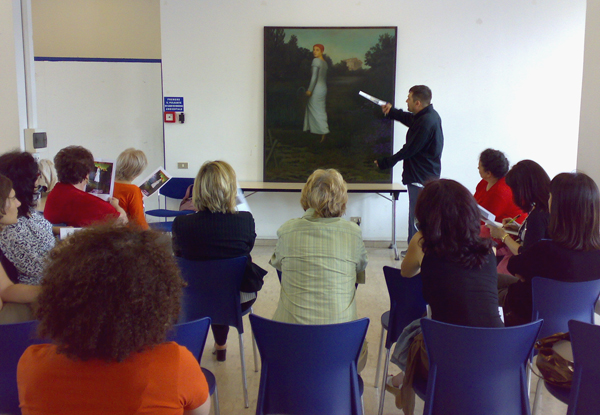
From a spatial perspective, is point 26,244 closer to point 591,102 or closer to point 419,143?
point 591,102

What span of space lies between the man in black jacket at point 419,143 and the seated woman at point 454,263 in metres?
2.99

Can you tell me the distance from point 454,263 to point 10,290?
5.57 feet

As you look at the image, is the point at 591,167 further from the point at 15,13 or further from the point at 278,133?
the point at 15,13

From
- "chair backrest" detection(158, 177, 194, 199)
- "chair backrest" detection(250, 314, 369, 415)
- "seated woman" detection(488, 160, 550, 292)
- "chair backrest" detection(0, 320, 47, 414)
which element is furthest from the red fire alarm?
"chair backrest" detection(250, 314, 369, 415)

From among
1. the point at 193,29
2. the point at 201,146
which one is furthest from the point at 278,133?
the point at 193,29

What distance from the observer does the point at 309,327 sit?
5.30 feet

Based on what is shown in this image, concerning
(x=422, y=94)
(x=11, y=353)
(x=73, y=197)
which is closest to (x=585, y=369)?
(x=11, y=353)

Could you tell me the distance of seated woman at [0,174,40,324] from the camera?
1907 millimetres

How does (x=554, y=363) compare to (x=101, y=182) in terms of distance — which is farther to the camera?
(x=101, y=182)

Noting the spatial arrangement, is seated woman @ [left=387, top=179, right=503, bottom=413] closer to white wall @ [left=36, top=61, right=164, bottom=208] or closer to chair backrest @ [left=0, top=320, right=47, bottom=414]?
chair backrest @ [left=0, top=320, right=47, bottom=414]

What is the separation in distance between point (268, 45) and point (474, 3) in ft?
7.45

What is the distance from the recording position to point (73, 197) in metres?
2.78

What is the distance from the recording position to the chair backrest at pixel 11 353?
160 centimetres

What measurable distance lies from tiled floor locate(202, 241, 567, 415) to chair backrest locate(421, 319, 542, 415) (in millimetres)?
803
